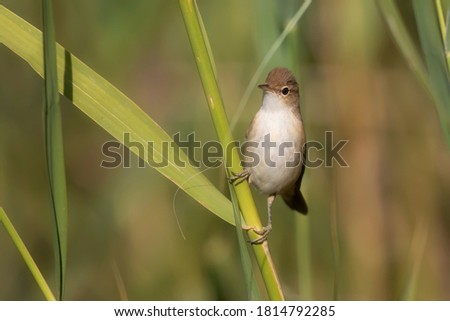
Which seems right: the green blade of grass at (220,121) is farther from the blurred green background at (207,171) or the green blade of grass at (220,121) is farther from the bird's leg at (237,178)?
the blurred green background at (207,171)

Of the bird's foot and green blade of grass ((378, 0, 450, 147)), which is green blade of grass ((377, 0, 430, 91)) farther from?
the bird's foot

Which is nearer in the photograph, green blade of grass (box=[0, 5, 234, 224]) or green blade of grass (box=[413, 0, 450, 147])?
green blade of grass (box=[413, 0, 450, 147])

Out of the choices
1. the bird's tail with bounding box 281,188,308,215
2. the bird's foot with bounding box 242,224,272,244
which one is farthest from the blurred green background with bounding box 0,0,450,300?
the bird's foot with bounding box 242,224,272,244

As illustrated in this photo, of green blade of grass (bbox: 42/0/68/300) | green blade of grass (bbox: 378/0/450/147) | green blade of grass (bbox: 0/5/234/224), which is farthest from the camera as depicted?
green blade of grass (bbox: 0/5/234/224)

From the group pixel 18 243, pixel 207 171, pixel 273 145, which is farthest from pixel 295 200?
pixel 18 243

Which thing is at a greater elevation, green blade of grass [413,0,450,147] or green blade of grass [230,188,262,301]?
green blade of grass [413,0,450,147]

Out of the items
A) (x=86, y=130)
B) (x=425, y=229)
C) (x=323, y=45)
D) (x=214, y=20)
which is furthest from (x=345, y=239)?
(x=86, y=130)

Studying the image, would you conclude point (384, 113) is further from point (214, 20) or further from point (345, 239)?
point (214, 20)

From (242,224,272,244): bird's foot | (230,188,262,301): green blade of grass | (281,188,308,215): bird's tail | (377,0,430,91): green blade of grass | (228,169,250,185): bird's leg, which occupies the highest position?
(377,0,430,91): green blade of grass

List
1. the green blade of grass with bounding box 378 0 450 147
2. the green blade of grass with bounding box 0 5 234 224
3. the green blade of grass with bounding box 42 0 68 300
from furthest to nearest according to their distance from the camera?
1. the green blade of grass with bounding box 0 5 234 224
2. the green blade of grass with bounding box 378 0 450 147
3. the green blade of grass with bounding box 42 0 68 300
